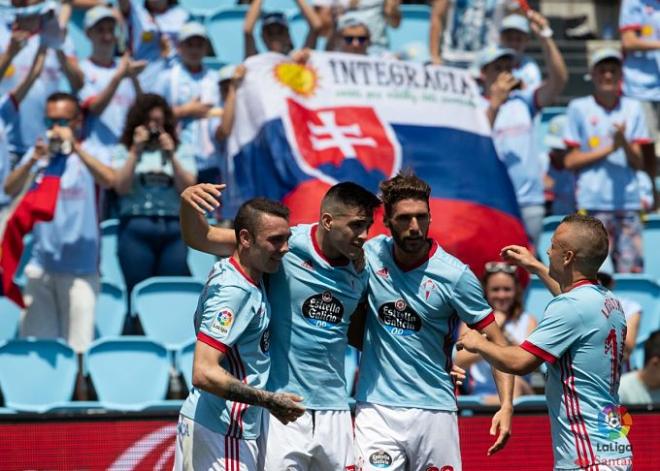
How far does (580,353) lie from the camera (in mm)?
6328

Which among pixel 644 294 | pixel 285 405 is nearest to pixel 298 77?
pixel 644 294

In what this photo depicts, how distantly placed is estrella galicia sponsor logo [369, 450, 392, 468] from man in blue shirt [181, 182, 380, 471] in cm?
10

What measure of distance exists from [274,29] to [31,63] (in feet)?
6.65

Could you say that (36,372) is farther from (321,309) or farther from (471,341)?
(471,341)

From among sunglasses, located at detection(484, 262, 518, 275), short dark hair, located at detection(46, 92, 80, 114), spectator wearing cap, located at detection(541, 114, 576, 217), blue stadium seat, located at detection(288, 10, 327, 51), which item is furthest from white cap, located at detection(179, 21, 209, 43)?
sunglasses, located at detection(484, 262, 518, 275)

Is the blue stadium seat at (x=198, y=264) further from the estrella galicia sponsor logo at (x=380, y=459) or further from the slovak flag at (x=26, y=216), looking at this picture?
the estrella galicia sponsor logo at (x=380, y=459)

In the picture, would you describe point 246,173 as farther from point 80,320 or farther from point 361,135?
point 80,320

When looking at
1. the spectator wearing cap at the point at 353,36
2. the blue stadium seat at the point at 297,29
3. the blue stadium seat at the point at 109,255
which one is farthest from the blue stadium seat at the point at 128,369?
the blue stadium seat at the point at 297,29

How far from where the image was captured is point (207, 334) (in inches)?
246

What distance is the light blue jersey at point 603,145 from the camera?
11312 millimetres

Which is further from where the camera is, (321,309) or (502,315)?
(502,315)

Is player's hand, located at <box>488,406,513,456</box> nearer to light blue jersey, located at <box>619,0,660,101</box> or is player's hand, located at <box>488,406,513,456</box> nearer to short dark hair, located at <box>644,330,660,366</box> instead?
short dark hair, located at <box>644,330,660,366</box>

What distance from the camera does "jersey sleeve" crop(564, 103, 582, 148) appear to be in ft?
37.6

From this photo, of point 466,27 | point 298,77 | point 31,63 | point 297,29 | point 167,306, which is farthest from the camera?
point 297,29
